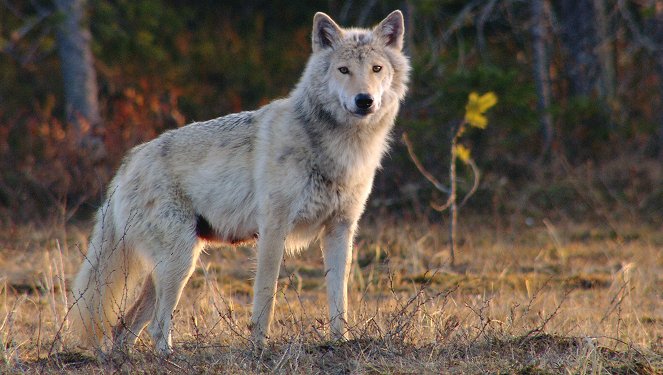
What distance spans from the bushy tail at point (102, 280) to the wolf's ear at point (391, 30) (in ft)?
7.98

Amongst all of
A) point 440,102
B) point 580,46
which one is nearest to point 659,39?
point 580,46

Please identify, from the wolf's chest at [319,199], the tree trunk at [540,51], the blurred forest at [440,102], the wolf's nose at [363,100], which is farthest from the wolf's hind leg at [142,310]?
the tree trunk at [540,51]

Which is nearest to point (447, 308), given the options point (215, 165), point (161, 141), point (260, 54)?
point (215, 165)

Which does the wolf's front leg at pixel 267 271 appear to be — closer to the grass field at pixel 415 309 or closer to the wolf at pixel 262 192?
the wolf at pixel 262 192

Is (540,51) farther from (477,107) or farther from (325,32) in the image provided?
(325,32)

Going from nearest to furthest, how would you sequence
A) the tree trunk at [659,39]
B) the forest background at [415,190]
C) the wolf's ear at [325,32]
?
the forest background at [415,190] < the wolf's ear at [325,32] < the tree trunk at [659,39]

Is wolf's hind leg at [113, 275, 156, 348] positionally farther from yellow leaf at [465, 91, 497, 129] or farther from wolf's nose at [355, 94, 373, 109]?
yellow leaf at [465, 91, 497, 129]

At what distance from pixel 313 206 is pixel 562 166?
792 centimetres

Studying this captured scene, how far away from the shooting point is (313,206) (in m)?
5.87

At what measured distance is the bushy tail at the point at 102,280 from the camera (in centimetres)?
605

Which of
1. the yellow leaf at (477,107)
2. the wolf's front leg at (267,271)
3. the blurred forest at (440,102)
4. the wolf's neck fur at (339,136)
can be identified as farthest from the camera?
the blurred forest at (440,102)

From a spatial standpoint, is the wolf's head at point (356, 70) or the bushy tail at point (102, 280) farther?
the bushy tail at point (102, 280)

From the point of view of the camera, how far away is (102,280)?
20.4 feet

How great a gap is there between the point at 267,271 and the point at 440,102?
20.3 ft
